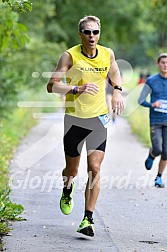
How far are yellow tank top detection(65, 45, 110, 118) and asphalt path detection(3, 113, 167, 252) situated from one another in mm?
1301

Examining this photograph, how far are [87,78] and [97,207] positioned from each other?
8.10 ft

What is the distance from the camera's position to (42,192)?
1021 centimetres

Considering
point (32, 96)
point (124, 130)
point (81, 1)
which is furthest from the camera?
point (81, 1)

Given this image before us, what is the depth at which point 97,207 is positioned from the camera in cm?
919

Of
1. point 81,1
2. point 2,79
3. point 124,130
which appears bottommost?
point 124,130

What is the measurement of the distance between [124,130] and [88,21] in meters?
15.6

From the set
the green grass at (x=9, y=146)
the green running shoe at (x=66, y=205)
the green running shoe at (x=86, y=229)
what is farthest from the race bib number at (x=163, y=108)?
the green running shoe at (x=86, y=229)

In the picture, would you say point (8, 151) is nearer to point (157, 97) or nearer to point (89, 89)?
point (157, 97)

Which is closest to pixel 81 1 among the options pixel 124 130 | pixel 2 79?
pixel 124 130

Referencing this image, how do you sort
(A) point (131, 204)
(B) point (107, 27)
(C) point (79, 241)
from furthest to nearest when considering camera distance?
(B) point (107, 27) < (A) point (131, 204) < (C) point (79, 241)

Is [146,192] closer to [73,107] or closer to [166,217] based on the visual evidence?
[166,217]

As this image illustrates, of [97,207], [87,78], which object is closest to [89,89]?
[87,78]

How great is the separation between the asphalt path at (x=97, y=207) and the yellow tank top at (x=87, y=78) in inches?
51.2

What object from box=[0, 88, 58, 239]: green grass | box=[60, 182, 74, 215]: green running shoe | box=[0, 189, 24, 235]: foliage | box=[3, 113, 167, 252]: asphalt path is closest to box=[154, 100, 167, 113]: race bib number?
box=[3, 113, 167, 252]: asphalt path
